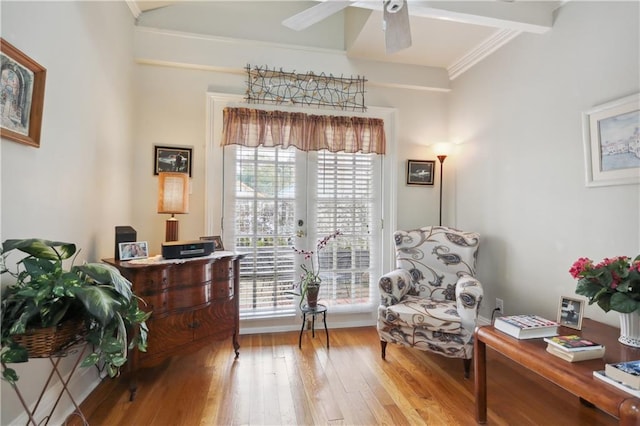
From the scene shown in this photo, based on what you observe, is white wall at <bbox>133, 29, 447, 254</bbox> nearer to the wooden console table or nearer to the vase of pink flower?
the wooden console table

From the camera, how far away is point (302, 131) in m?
2.99

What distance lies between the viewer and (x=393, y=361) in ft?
7.88

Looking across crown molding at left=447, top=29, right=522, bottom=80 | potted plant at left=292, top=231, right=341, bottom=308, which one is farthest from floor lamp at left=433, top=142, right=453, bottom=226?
potted plant at left=292, top=231, right=341, bottom=308

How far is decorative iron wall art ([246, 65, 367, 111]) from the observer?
296 cm

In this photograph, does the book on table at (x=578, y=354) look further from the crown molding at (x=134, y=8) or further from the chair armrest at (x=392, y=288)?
the crown molding at (x=134, y=8)

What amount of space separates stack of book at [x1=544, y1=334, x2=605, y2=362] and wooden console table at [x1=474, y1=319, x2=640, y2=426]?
2 cm

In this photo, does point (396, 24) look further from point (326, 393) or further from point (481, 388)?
point (326, 393)

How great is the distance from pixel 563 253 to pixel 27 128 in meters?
3.23

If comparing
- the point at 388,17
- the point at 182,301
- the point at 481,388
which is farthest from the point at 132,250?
the point at 481,388

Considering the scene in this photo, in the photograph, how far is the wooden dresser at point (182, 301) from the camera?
1952 mm

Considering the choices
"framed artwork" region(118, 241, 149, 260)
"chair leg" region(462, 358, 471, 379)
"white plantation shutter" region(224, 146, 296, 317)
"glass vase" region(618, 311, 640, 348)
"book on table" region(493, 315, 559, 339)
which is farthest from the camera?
"white plantation shutter" region(224, 146, 296, 317)

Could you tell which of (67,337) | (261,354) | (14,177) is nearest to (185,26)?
(14,177)

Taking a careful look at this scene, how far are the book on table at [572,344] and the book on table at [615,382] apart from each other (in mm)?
125

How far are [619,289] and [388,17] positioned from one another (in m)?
1.85
